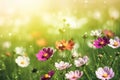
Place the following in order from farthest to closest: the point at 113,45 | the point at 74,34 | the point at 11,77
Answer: the point at 74,34 → the point at 11,77 → the point at 113,45

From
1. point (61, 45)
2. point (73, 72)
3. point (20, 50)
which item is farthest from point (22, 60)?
point (73, 72)

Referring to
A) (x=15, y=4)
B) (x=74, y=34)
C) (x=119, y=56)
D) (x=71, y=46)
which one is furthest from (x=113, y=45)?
(x=15, y=4)

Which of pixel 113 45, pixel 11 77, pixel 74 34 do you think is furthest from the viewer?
pixel 74 34

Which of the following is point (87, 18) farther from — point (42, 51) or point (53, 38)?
point (42, 51)

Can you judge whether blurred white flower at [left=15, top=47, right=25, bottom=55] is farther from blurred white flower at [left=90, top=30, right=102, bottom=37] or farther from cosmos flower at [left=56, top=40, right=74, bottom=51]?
blurred white flower at [left=90, top=30, right=102, bottom=37]

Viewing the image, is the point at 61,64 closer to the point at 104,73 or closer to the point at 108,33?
the point at 104,73

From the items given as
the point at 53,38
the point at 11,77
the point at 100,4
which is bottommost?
the point at 11,77

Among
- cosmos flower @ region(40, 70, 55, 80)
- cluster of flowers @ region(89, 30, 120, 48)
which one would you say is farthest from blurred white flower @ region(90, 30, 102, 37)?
cosmos flower @ region(40, 70, 55, 80)
